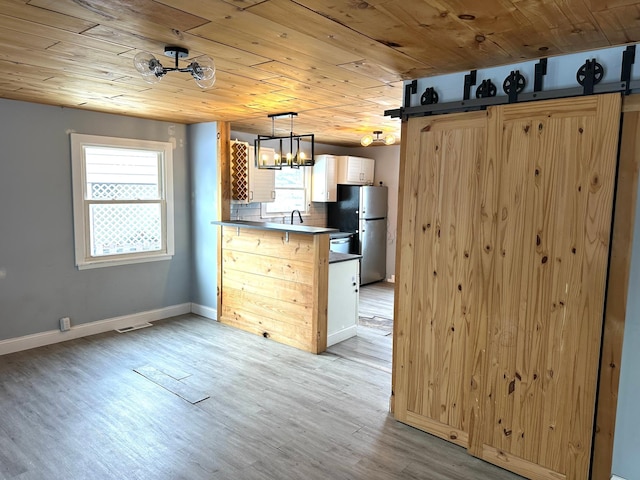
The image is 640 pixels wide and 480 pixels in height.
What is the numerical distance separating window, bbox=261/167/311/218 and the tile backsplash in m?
0.08

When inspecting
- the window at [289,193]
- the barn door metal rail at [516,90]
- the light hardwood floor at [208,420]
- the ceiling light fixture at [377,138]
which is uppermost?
the ceiling light fixture at [377,138]

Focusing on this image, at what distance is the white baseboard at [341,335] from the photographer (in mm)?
4395

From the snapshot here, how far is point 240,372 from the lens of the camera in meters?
3.73

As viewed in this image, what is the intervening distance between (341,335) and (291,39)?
3118 millimetres

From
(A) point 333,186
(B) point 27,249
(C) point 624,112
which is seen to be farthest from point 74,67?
(A) point 333,186

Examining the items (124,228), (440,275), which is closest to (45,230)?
(124,228)

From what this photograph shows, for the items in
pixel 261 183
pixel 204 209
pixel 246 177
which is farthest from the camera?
pixel 261 183

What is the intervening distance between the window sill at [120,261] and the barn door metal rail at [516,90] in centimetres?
335

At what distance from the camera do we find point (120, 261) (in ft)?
15.5

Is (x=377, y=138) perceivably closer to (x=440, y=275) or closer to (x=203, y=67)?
(x=440, y=275)

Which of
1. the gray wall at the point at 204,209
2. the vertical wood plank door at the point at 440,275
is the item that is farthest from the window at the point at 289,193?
the vertical wood plank door at the point at 440,275

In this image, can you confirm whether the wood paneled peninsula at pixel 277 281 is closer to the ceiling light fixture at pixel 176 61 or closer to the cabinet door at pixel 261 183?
the cabinet door at pixel 261 183

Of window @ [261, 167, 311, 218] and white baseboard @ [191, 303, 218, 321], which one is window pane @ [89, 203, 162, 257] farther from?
window @ [261, 167, 311, 218]

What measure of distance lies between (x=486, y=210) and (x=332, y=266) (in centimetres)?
208
